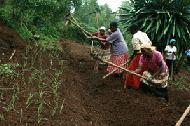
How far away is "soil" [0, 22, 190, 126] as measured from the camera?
5562 mm

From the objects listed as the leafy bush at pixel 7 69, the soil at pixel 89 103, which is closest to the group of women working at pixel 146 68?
the soil at pixel 89 103

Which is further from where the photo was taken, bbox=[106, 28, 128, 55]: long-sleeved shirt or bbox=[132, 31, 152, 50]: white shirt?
bbox=[106, 28, 128, 55]: long-sleeved shirt

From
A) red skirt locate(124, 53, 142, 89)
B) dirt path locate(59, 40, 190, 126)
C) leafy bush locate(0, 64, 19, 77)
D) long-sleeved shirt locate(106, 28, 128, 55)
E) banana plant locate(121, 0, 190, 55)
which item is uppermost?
banana plant locate(121, 0, 190, 55)

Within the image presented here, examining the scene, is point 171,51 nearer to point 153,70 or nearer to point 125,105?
point 153,70

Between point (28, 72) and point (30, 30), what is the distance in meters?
4.84

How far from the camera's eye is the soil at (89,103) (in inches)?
219

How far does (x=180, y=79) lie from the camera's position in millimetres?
12680

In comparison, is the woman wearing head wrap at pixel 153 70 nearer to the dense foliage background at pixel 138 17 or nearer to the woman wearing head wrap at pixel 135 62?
the woman wearing head wrap at pixel 135 62

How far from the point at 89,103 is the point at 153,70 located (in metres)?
1.71

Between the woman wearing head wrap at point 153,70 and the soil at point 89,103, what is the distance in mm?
208

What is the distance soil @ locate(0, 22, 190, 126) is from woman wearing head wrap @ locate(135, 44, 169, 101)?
8.2 inches

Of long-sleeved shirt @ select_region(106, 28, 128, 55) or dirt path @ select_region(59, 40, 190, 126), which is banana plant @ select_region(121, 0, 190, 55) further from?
dirt path @ select_region(59, 40, 190, 126)

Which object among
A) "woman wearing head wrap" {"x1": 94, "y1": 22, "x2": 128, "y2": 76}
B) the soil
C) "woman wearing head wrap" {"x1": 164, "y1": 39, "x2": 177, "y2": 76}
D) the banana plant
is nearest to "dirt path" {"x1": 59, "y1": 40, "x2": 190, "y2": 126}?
the soil

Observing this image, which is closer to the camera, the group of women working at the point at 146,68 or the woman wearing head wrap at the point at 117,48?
the group of women working at the point at 146,68
